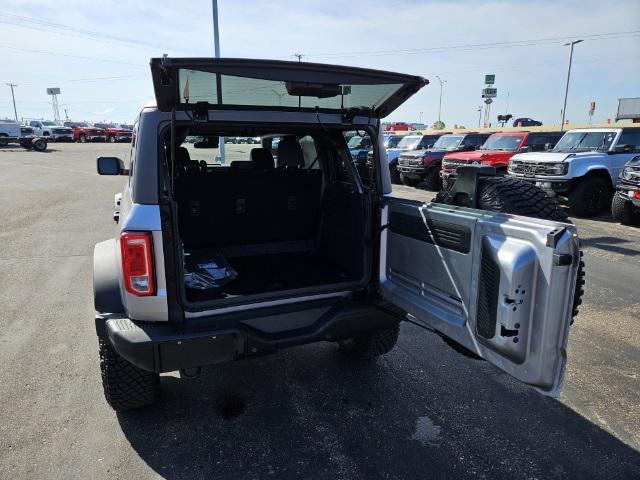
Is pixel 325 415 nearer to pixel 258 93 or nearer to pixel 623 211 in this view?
pixel 258 93

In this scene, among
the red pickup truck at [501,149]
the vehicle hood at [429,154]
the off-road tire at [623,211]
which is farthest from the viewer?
the vehicle hood at [429,154]

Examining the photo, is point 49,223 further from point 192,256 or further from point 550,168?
point 550,168

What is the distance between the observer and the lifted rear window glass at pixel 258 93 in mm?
2375

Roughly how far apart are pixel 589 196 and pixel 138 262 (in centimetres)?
1066

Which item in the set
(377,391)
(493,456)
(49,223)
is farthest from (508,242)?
(49,223)

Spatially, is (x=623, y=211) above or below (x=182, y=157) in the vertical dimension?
below

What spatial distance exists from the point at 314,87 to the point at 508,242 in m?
1.33

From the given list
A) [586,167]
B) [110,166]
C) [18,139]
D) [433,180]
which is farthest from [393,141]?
[18,139]

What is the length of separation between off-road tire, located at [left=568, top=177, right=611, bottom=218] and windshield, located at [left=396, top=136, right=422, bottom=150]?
26.5 feet

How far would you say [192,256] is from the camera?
12.8ft

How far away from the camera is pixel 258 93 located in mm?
2635

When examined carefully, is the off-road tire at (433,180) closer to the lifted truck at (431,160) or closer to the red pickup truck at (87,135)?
the lifted truck at (431,160)

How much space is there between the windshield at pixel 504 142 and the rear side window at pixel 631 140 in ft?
9.40

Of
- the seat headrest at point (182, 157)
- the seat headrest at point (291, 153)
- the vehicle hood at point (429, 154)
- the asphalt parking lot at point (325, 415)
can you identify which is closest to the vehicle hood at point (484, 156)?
the vehicle hood at point (429, 154)
